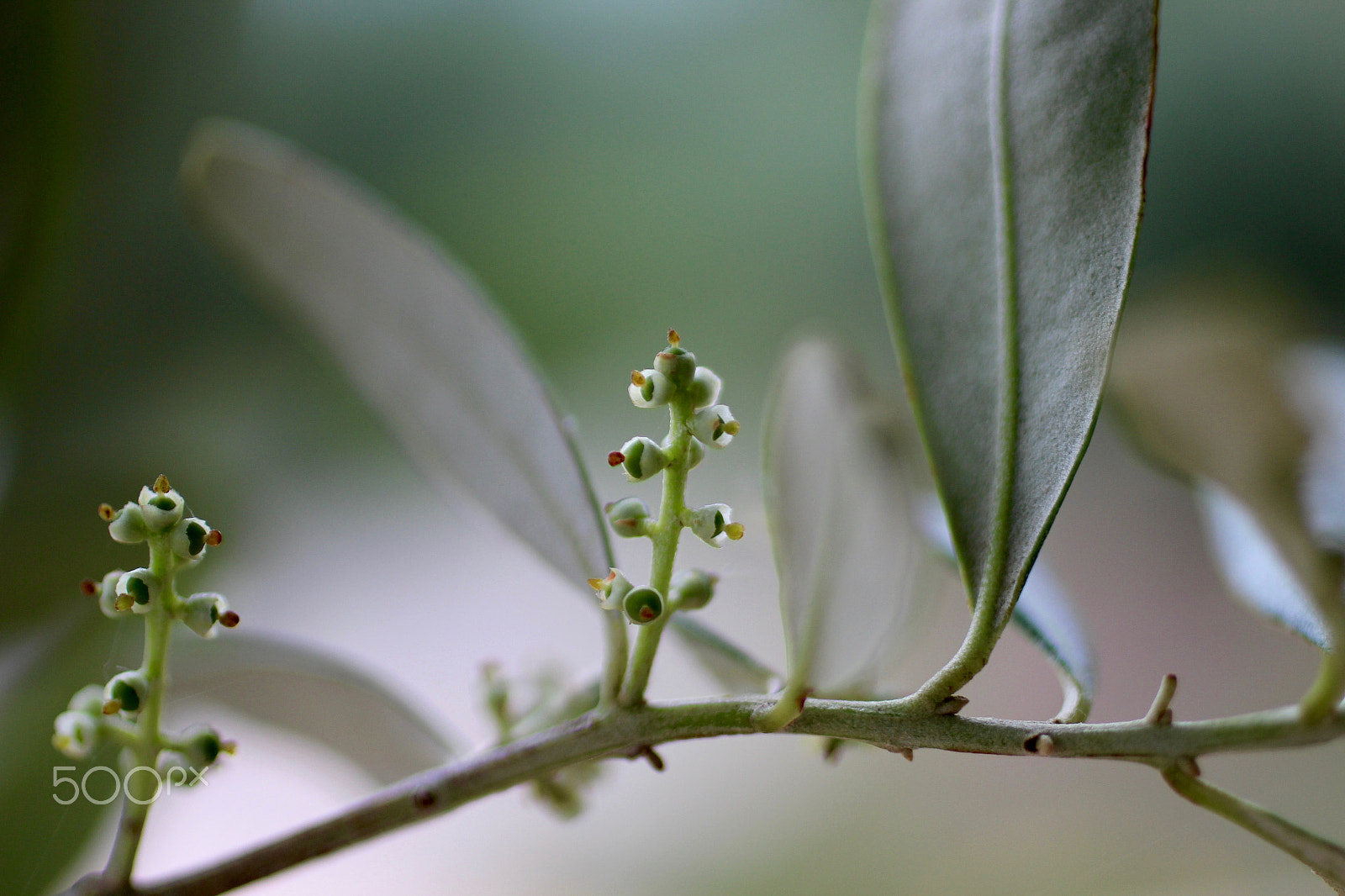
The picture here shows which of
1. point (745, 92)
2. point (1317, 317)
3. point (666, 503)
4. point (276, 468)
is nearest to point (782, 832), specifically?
point (276, 468)

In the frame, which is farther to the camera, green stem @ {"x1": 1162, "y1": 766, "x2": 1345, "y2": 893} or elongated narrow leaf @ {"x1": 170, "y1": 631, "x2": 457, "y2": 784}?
elongated narrow leaf @ {"x1": 170, "y1": 631, "x2": 457, "y2": 784}

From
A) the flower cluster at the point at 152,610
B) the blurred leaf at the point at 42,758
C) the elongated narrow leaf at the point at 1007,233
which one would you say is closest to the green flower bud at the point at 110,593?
the flower cluster at the point at 152,610

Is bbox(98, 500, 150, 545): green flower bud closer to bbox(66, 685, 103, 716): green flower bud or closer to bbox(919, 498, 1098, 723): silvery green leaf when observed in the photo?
bbox(66, 685, 103, 716): green flower bud

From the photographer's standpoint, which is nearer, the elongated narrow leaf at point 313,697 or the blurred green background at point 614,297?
the elongated narrow leaf at point 313,697

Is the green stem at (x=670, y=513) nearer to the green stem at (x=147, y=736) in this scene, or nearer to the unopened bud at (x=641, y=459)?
the unopened bud at (x=641, y=459)

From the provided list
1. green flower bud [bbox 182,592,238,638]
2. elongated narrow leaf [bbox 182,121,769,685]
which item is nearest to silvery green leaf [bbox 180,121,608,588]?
elongated narrow leaf [bbox 182,121,769,685]

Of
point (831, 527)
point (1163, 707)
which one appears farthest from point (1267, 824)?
point (831, 527)
